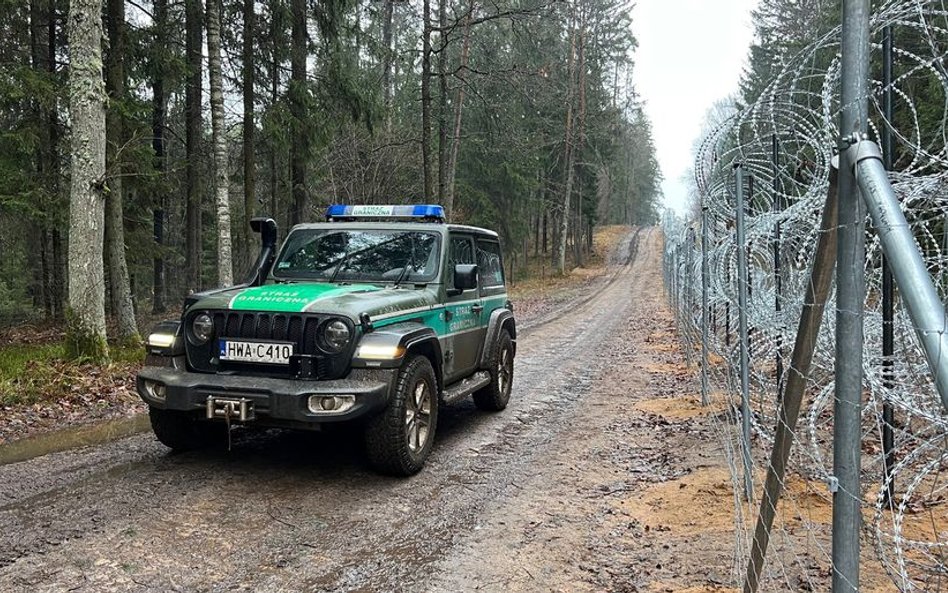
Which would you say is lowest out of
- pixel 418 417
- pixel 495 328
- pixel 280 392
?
pixel 418 417

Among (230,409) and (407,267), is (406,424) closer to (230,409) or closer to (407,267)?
(230,409)

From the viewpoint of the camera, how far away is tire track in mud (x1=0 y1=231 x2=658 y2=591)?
3613mm

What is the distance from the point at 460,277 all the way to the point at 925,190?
3.91 metres

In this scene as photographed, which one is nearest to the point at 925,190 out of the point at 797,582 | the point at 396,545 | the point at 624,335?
the point at 797,582

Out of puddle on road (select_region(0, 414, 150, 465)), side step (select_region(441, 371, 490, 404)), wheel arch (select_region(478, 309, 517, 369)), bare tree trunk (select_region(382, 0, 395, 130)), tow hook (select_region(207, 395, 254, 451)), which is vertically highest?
bare tree trunk (select_region(382, 0, 395, 130))

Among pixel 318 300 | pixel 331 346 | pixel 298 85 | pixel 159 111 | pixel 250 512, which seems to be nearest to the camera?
pixel 250 512

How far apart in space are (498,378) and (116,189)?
8.91 meters

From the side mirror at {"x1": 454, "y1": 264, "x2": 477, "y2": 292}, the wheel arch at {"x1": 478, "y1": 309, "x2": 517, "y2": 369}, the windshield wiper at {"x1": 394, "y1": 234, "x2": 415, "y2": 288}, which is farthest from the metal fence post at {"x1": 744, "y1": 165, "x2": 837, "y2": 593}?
the wheel arch at {"x1": 478, "y1": 309, "x2": 517, "y2": 369}

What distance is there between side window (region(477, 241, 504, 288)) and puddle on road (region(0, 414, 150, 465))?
3939 millimetres

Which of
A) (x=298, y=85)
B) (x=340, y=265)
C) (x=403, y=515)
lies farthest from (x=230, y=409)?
(x=298, y=85)

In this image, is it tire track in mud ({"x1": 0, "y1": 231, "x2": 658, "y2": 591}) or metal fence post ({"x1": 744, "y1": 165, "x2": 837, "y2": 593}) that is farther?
tire track in mud ({"x1": 0, "y1": 231, "x2": 658, "y2": 591})

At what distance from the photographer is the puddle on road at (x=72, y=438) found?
19.2ft

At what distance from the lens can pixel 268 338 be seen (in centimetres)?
498

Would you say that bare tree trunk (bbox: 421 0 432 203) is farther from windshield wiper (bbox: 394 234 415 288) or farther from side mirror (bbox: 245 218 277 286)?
windshield wiper (bbox: 394 234 415 288)
